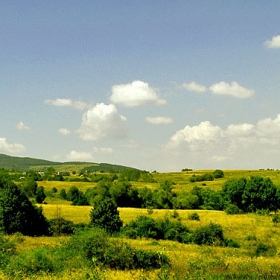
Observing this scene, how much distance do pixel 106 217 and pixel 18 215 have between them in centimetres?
1144

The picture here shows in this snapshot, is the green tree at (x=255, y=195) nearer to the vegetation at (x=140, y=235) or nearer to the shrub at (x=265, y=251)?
the vegetation at (x=140, y=235)

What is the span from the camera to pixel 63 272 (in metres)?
17.3

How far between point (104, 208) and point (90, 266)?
32.6m

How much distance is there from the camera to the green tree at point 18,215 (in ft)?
157

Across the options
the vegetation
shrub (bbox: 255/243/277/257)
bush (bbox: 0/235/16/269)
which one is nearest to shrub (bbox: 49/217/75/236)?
the vegetation

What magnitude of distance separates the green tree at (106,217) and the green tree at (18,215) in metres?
6.79

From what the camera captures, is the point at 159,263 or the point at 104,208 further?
the point at 104,208

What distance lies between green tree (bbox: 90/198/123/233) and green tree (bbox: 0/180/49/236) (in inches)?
267

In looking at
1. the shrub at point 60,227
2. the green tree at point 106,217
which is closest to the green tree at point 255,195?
the green tree at point 106,217

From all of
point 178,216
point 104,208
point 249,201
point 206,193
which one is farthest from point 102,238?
point 206,193

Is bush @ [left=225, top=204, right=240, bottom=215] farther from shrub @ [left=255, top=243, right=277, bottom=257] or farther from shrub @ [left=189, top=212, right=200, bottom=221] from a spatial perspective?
shrub @ [left=255, top=243, right=277, bottom=257]

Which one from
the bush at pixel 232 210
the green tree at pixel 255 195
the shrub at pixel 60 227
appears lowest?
the shrub at pixel 60 227

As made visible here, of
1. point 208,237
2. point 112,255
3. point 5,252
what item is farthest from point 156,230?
point 5,252

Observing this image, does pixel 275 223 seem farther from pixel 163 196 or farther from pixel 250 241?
pixel 163 196
